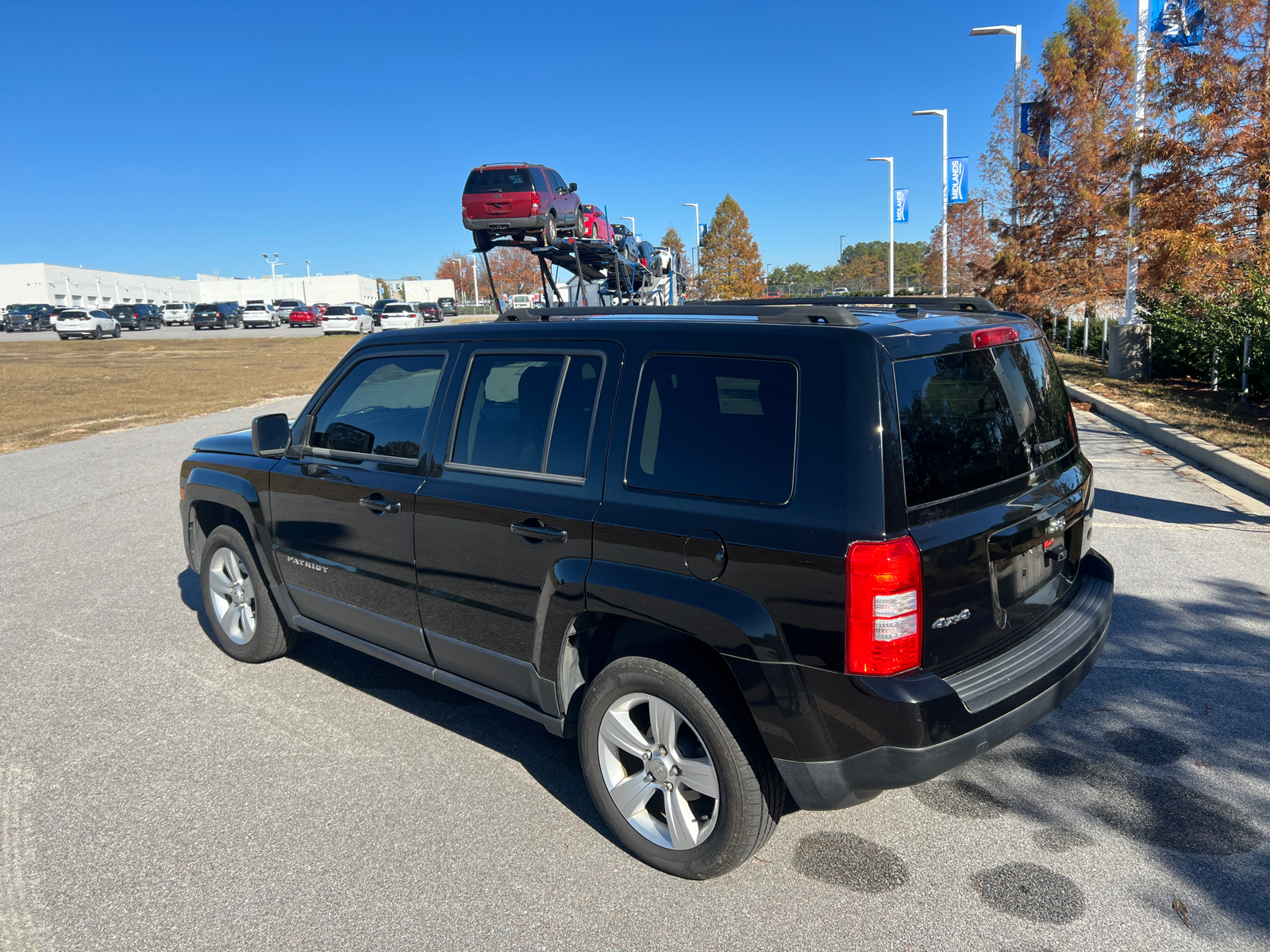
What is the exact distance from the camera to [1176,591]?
5629mm

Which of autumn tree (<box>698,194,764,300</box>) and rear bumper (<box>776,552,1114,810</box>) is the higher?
autumn tree (<box>698,194,764,300</box>)

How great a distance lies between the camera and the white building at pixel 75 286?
105m

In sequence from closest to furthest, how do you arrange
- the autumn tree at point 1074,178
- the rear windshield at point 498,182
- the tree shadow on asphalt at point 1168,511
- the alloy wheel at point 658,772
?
1. the alloy wheel at point 658,772
2. the tree shadow on asphalt at point 1168,511
3. the rear windshield at point 498,182
4. the autumn tree at point 1074,178

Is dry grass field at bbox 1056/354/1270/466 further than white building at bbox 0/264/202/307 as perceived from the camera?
No

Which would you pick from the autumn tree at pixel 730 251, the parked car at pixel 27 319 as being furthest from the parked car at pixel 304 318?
the autumn tree at pixel 730 251

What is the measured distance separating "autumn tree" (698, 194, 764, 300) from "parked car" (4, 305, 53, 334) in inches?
1765

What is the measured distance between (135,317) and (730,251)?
141 feet

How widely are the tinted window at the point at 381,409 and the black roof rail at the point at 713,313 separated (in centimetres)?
43

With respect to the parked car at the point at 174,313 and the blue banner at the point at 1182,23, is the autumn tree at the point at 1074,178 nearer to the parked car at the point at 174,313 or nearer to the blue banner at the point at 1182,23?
the blue banner at the point at 1182,23

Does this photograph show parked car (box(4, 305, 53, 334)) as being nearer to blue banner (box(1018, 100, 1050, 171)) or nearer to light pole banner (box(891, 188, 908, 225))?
light pole banner (box(891, 188, 908, 225))

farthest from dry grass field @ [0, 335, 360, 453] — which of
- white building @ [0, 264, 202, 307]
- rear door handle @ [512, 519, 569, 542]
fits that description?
white building @ [0, 264, 202, 307]

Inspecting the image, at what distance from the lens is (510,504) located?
10.8 ft

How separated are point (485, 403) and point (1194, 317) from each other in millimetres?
15733

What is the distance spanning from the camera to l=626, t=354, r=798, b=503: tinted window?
2695 millimetres
